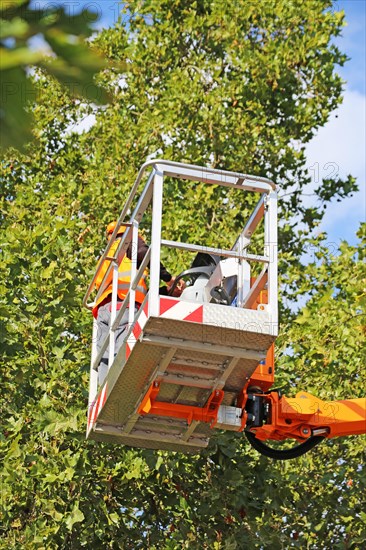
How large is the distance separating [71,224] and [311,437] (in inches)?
210

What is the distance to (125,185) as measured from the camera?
1694cm

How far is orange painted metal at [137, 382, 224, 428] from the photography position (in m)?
7.36

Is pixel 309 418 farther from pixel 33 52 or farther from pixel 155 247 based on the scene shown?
pixel 33 52

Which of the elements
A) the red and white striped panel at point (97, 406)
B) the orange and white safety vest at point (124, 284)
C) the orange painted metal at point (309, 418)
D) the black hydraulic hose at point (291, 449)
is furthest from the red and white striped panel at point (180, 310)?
the black hydraulic hose at point (291, 449)

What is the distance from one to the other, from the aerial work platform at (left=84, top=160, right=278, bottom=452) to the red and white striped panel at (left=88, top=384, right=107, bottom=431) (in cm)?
2

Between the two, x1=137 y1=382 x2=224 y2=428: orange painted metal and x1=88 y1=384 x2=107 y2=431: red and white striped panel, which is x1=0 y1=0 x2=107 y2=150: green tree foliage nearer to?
x1=137 y1=382 x2=224 y2=428: orange painted metal

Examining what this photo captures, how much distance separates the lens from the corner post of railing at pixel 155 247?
656cm

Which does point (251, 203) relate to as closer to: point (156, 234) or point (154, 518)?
point (154, 518)

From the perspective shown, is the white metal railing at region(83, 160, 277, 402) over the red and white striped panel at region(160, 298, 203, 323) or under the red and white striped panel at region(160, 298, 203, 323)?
over

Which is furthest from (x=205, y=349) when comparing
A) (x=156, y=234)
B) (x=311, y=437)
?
(x=311, y=437)

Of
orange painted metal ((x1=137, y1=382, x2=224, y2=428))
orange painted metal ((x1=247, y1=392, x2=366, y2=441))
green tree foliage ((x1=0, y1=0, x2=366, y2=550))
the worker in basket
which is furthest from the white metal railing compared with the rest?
green tree foliage ((x1=0, y1=0, x2=366, y2=550))

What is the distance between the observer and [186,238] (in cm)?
1544

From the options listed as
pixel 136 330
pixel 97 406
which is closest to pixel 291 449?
A: pixel 97 406

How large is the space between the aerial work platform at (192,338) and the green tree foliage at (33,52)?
4.63m
